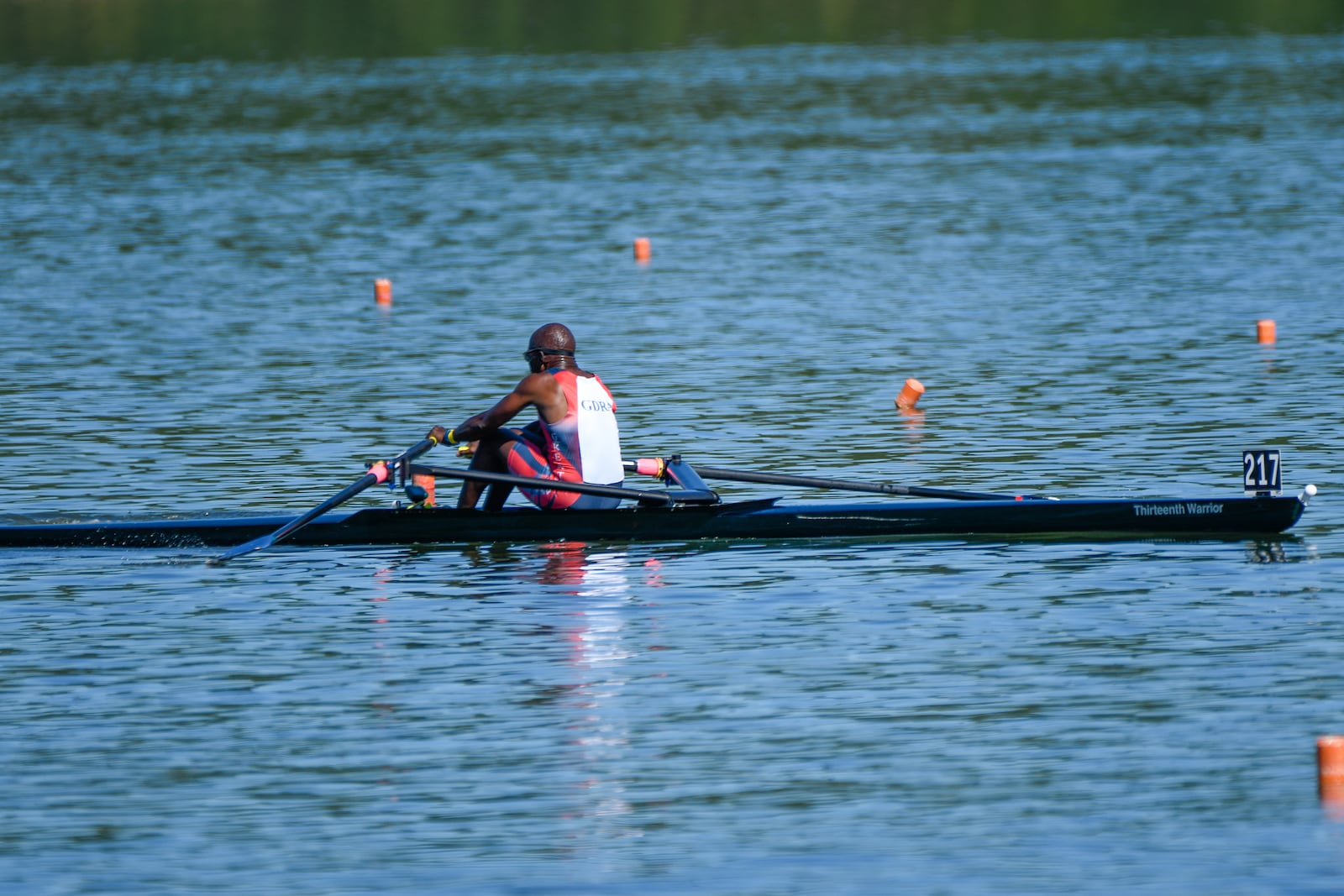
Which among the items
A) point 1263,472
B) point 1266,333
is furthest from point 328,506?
point 1266,333

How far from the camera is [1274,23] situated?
7431 cm

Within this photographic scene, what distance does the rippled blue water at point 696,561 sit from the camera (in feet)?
33.2

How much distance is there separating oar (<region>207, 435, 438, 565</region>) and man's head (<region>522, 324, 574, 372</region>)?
83 centimetres

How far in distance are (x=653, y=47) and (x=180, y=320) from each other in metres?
48.6

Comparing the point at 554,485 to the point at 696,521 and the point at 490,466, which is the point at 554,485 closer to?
the point at 490,466

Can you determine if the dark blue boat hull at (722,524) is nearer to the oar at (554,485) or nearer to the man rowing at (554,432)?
the oar at (554,485)

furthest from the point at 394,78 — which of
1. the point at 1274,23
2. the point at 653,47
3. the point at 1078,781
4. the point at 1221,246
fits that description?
the point at 1078,781

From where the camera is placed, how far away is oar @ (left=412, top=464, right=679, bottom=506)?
15.4m

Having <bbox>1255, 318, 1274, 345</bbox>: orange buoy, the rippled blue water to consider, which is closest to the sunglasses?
the rippled blue water

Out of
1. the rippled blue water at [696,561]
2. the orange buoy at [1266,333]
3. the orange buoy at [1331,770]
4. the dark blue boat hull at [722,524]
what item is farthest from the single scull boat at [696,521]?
the orange buoy at [1266,333]

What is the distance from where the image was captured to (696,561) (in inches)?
604

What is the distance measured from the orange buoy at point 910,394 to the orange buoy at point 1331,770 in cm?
1114

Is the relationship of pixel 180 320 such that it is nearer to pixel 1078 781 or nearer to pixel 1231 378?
pixel 1231 378

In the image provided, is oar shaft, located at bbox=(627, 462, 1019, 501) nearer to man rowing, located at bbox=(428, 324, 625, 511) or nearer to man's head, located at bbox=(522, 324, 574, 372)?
man rowing, located at bbox=(428, 324, 625, 511)
